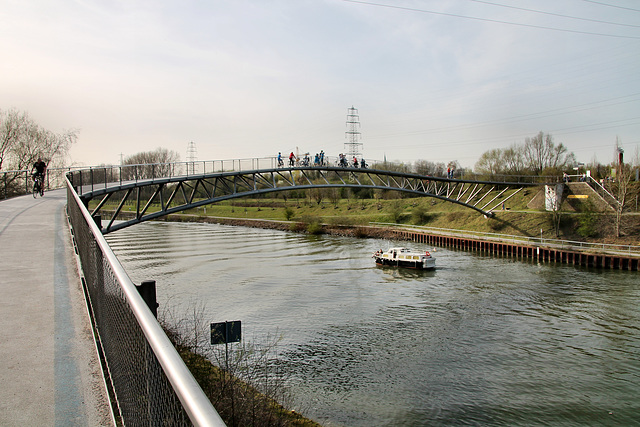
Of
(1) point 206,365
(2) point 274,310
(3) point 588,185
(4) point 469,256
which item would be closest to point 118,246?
(2) point 274,310

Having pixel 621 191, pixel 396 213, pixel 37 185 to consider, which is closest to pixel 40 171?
pixel 37 185

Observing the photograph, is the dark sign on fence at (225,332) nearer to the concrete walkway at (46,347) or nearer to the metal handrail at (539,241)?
the concrete walkway at (46,347)

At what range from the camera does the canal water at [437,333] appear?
1267cm

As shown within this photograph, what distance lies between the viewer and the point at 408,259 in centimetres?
3372

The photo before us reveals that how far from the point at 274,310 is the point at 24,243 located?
12798mm

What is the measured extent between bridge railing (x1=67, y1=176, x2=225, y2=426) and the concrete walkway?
0.19m

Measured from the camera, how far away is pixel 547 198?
47.5 metres

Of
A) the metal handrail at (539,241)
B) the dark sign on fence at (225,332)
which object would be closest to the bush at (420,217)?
the metal handrail at (539,241)

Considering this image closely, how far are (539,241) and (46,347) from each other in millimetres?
42870

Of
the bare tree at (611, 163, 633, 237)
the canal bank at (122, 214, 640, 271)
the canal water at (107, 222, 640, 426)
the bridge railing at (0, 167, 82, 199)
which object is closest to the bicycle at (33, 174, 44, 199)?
the bridge railing at (0, 167, 82, 199)

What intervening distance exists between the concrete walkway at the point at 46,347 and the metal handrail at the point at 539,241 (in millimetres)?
35102

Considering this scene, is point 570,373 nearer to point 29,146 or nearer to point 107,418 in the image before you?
point 107,418

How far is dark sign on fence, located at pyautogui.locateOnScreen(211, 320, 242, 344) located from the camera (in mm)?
12953

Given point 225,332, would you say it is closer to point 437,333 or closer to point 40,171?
point 437,333
